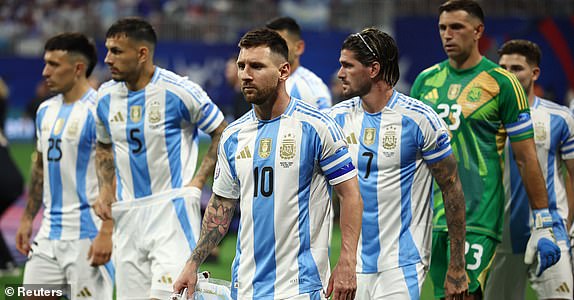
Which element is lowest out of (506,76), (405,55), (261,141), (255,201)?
(255,201)

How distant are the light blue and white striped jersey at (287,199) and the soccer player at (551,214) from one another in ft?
9.90

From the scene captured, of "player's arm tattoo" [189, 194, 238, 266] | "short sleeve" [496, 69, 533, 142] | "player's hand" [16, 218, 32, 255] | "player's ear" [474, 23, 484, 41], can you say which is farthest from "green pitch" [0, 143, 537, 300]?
"player's arm tattoo" [189, 194, 238, 266]

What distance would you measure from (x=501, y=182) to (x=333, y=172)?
2251 mm

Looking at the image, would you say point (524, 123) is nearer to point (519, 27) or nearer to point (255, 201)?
point (255, 201)

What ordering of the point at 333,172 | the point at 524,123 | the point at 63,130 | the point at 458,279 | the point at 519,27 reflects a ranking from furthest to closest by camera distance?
1. the point at 519,27
2. the point at 63,130
3. the point at 524,123
4. the point at 458,279
5. the point at 333,172

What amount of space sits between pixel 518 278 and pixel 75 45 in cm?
427

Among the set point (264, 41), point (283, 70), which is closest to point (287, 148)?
point (283, 70)

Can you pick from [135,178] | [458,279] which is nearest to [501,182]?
[458,279]

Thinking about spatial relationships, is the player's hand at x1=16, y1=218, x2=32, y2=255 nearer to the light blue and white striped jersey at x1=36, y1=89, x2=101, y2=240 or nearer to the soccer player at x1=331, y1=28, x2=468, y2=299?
the light blue and white striped jersey at x1=36, y1=89, x2=101, y2=240

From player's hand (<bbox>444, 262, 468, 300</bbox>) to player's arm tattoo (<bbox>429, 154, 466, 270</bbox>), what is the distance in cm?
3

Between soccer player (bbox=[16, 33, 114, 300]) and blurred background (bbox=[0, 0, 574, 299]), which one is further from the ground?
blurred background (bbox=[0, 0, 574, 299])

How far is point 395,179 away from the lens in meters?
6.05

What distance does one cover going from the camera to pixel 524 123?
22.3 ft

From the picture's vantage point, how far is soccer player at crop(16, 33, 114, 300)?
766 cm
